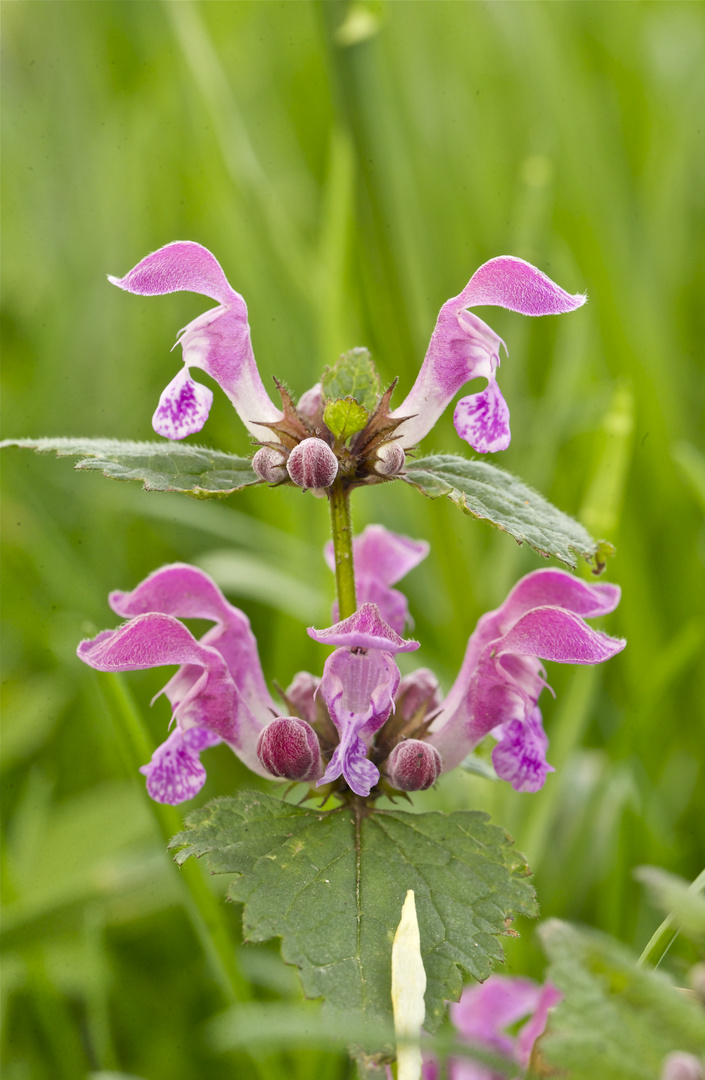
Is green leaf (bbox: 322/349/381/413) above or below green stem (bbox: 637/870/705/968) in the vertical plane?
above

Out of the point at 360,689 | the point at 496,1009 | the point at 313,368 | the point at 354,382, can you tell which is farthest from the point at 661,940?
the point at 313,368

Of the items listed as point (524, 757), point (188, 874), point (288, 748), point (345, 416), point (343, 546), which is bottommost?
point (188, 874)

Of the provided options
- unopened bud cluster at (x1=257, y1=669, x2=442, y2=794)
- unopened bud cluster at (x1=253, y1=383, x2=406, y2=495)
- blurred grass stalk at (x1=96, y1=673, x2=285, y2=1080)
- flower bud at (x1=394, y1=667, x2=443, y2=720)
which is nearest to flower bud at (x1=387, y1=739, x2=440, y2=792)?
unopened bud cluster at (x1=257, y1=669, x2=442, y2=794)

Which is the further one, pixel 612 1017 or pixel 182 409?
pixel 182 409

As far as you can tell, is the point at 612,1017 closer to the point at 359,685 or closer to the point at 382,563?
the point at 359,685

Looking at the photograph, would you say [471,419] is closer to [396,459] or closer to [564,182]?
[396,459]

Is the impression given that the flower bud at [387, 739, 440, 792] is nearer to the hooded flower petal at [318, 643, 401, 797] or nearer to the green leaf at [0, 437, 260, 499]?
the hooded flower petal at [318, 643, 401, 797]

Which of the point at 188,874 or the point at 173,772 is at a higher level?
the point at 173,772

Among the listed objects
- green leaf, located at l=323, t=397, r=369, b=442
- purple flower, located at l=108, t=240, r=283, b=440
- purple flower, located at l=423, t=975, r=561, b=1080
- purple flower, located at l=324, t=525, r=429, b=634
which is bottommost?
purple flower, located at l=423, t=975, r=561, b=1080
